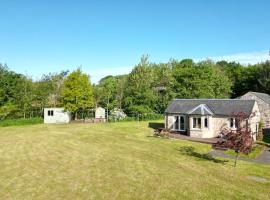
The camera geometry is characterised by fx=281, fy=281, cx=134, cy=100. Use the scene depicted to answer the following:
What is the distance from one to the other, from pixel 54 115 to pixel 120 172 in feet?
113

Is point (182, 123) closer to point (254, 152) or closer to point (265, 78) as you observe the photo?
point (254, 152)

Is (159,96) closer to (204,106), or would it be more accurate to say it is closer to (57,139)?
(204,106)

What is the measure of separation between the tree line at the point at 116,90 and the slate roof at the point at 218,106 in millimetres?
12803

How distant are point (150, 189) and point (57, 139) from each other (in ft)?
63.4

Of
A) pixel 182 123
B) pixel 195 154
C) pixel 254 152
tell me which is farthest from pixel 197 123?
pixel 195 154

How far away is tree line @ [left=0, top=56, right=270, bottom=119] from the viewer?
51.6 m

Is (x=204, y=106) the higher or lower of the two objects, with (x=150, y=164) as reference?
higher

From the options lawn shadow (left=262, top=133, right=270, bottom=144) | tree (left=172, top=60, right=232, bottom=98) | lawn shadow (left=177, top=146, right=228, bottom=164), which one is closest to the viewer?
lawn shadow (left=177, top=146, right=228, bottom=164)

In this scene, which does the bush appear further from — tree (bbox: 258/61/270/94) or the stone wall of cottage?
tree (bbox: 258/61/270/94)

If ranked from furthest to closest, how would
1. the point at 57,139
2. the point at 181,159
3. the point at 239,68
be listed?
the point at 239,68 → the point at 57,139 → the point at 181,159

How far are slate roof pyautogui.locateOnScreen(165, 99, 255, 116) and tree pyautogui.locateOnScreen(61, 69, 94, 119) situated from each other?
19.2 m

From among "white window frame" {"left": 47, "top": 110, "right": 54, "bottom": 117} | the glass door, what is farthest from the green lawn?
"white window frame" {"left": 47, "top": 110, "right": 54, "bottom": 117}

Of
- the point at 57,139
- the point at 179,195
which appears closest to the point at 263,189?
the point at 179,195

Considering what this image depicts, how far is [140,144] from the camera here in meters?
30.3
